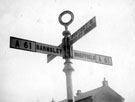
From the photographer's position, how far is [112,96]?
38.0 metres

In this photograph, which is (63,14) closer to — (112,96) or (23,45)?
(23,45)

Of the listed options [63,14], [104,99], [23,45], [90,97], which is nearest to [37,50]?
[23,45]

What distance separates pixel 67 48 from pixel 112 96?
34510 millimetres

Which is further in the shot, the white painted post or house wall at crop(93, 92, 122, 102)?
house wall at crop(93, 92, 122, 102)

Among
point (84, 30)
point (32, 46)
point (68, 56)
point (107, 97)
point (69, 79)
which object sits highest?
point (84, 30)

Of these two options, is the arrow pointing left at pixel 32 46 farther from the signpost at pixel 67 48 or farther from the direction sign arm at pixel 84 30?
the direction sign arm at pixel 84 30

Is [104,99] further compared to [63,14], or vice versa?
[104,99]

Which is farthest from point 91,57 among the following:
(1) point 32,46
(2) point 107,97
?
(2) point 107,97

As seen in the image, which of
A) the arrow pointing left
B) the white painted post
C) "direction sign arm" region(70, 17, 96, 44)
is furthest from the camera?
"direction sign arm" region(70, 17, 96, 44)

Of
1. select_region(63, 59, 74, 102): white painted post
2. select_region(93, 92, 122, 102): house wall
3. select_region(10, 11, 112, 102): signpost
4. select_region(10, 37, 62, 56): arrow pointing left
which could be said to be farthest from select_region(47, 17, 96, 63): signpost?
select_region(93, 92, 122, 102): house wall

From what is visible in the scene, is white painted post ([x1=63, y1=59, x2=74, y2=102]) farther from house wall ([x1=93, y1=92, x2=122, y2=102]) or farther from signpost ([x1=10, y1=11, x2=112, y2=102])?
house wall ([x1=93, y1=92, x2=122, y2=102])

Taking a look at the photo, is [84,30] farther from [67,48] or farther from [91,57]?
[91,57]

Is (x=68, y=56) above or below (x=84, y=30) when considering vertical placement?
below

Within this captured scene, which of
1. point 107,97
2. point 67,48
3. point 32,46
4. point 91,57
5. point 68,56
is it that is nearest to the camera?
point 32,46
